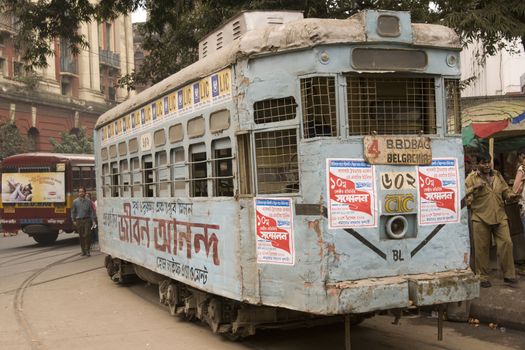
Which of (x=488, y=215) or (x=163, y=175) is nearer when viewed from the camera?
(x=163, y=175)

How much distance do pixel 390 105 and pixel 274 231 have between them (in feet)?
5.10

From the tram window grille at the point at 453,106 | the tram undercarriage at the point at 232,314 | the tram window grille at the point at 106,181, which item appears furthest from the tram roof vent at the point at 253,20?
the tram window grille at the point at 106,181

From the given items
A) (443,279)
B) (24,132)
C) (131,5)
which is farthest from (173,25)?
(24,132)

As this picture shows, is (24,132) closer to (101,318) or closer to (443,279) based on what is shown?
(101,318)

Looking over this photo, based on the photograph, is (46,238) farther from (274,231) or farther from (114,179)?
(274,231)

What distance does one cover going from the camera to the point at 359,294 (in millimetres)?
4852

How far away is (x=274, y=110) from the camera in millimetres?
5395

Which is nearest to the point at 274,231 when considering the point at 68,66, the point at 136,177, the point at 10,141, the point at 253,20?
the point at 253,20

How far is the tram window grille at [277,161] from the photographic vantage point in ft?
17.3

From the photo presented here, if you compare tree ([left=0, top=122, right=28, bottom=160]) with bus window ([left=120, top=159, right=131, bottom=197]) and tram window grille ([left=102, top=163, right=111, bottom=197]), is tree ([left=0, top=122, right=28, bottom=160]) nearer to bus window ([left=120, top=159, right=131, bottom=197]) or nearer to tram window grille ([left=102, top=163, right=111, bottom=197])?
tram window grille ([left=102, top=163, right=111, bottom=197])

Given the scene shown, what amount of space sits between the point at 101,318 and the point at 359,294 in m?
4.53

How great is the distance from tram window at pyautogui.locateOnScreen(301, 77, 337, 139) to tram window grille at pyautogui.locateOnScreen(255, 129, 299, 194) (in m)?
0.17

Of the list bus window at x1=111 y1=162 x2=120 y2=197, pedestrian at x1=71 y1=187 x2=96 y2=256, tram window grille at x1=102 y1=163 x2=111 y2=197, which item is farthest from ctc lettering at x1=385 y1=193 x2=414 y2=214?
pedestrian at x1=71 y1=187 x2=96 y2=256

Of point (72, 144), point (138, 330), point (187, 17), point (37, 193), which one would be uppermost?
point (187, 17)
